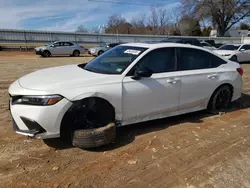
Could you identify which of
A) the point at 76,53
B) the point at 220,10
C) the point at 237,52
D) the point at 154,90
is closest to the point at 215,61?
→ the point at 154,90

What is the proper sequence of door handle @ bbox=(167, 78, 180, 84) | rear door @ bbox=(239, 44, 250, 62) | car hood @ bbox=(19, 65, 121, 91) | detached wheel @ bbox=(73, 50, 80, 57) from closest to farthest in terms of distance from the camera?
car hood @ bbox=(19, 65, 121, 91), door handle @ bbox=(167, 78, 180, 84), rear door @ bbox=(239, 44, 250, 62), detached wheel @ bbox=(73, 50, 80, 57)

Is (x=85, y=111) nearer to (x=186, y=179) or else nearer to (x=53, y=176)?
(x=53, y=176)

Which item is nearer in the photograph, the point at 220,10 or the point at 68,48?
the point at 68,48

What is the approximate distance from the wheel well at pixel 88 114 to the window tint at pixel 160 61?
2.93 feet

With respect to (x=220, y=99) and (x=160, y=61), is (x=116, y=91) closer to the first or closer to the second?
(x=160, y=61)

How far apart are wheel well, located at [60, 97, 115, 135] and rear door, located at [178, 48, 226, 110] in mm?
1558

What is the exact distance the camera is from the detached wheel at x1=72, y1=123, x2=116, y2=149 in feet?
11.5

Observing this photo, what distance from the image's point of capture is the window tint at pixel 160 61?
4238 millimetres

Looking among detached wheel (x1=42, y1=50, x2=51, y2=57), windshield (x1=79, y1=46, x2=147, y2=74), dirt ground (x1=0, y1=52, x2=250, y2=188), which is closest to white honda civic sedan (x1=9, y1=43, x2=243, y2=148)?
windshield (x1=79, y1=46, x2=147, y2=74)

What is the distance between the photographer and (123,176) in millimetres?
3020

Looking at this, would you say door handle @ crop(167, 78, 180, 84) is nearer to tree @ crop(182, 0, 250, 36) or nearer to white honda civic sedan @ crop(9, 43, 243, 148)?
white honda civic sedan @ crop(9, 43, 243, 148)

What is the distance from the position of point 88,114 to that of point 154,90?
47.8 inches

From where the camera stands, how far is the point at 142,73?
392 cm

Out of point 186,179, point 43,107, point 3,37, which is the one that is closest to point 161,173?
point 186,179
